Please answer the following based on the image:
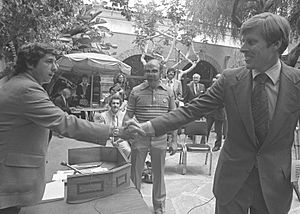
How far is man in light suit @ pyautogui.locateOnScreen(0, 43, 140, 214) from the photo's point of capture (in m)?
1.65

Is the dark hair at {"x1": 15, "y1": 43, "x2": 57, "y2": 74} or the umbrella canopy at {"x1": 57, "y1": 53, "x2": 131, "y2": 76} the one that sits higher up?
the umbrella canopy at {"x1": 57, "y1": 53, "x2": 131, "y2": 76}

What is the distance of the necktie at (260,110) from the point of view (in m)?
1.67

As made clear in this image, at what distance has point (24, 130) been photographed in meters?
1.71

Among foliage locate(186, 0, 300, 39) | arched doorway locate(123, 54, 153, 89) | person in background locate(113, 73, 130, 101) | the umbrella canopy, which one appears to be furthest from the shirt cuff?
arched doorway locate(123, 54, 153, 89)

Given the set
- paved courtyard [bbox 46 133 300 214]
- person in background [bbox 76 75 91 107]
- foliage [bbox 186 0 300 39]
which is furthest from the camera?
person in background [bbox 76 75 91 107]

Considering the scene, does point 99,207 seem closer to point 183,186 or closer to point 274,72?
point 274,72

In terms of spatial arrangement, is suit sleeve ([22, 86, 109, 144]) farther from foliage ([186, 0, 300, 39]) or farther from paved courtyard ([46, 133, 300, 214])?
foliage ([186, 0, 300, 39])

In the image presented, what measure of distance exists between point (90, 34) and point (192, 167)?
7.28m

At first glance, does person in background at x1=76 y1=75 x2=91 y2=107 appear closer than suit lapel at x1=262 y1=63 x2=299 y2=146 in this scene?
No

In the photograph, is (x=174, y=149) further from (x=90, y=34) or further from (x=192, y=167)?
(x=90, y=34)

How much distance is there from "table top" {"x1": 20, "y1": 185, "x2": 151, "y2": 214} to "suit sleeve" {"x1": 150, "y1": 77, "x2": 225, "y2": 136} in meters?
0.50

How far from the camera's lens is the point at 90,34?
36.7 feet

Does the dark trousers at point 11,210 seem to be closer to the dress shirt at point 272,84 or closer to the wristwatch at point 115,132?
the wristwatch at point 115,132

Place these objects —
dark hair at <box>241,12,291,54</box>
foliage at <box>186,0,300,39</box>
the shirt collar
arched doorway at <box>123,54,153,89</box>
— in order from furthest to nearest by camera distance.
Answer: arched doorway at <box>123,54,153,89</box> → foliage at <box>186,0,300,39</box> → the shirt collar → dark hair at <box>241,12,291,54</box>
